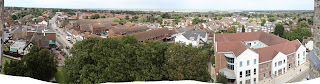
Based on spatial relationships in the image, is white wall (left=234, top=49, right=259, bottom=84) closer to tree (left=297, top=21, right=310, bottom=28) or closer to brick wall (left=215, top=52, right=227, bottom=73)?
brick wall (left=215, top=52, right=227, bottom=73)

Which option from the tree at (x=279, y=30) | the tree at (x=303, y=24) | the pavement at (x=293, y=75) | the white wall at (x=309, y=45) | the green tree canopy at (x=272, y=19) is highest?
the green tree canopy at (x=272, y=19)

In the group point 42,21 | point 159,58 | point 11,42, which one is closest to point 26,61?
point 11,42

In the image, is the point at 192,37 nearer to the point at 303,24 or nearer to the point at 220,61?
the point at 220,61

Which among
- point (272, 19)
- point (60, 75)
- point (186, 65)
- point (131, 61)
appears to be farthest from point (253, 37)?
point (60, 75)

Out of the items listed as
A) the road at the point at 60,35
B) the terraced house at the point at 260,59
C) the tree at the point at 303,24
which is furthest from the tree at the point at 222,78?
the road at the point at 60,35

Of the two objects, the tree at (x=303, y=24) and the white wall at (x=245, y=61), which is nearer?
the white wall at (x=245, y=61)

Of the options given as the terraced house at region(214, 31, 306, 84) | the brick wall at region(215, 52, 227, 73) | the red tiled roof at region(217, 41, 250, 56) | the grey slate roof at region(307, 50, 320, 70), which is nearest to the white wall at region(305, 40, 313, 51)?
the terraced house at region(214, 31, 306, 84)

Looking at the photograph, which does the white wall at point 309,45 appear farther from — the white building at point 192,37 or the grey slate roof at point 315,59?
the white building at point 192,37
